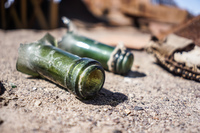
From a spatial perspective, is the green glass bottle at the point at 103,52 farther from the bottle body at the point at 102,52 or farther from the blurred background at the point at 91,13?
the blurred background at the point at 91,13

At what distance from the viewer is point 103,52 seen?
1.99 meters

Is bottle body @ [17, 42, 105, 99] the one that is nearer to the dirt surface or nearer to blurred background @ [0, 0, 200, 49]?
the dirt surface

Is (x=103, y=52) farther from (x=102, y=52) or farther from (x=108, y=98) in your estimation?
(x=108, y=98)

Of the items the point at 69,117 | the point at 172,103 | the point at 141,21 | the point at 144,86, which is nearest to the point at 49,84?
the point at 69,117

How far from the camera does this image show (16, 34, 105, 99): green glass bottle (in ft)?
4.19

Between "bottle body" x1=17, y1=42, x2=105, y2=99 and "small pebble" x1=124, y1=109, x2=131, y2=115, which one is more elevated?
"bottle body" x1=17, y1=42, x2=105, y2=99

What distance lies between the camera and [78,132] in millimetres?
1079

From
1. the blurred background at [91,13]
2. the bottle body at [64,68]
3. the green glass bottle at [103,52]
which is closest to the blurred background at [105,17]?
the blurred background at [91,13]

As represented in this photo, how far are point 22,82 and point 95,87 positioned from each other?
0.68m

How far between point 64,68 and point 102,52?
0.71 meters

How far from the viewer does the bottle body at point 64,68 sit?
50.3 inches

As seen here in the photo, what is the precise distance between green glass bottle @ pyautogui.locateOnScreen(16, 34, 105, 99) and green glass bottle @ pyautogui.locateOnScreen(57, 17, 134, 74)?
422mm

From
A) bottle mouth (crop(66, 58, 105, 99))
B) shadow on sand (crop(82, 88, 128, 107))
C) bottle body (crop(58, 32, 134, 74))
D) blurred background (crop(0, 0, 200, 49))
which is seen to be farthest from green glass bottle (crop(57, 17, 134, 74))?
blurred background (crop(0, 0, 200, 49))

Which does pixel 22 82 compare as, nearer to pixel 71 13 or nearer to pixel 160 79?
pixel 160 79
